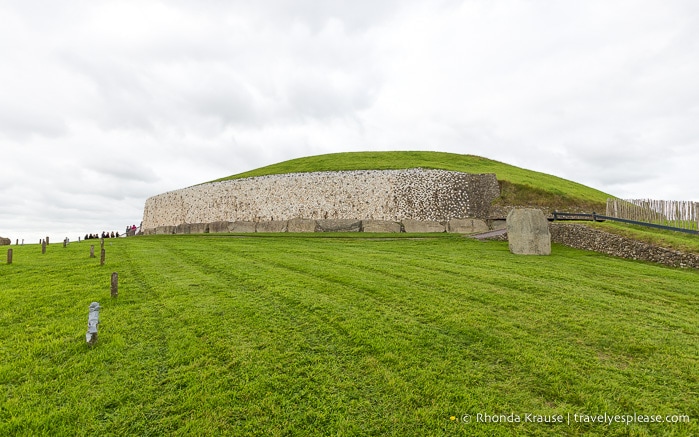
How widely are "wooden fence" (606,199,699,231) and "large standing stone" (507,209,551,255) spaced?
26.0 feet

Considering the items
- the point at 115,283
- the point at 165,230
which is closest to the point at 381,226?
the point at 115,283

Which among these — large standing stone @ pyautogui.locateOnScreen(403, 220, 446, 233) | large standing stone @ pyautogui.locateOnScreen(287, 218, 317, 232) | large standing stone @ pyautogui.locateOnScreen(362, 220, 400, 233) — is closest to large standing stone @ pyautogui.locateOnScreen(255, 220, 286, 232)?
large standing stone @ pyautogui.locateOnScreen(287, 218, 317, 232)

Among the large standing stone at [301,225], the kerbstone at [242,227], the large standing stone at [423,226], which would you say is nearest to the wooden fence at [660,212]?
the large standing stone at [423,226]

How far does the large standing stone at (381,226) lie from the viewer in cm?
3145

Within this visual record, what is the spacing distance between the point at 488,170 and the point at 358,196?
16.2 meters

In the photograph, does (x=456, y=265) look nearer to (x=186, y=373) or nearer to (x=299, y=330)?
(x=299, y=330)

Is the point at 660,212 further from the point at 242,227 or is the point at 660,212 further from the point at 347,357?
the point at 242,227

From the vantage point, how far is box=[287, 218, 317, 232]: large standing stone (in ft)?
109

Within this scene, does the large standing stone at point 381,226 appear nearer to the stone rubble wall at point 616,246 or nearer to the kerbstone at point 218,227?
the stone rubble wall at point 616,246

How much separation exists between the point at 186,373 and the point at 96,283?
8204 millimetres

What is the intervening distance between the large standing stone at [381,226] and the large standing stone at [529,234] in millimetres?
13916

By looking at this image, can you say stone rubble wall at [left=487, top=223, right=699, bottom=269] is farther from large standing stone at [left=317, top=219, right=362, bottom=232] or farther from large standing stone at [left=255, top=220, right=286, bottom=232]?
large standing stone at [left=255, top=220, right=286, bottom=232]

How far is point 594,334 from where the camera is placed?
680 cm

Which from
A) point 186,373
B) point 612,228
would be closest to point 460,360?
point 186,373
